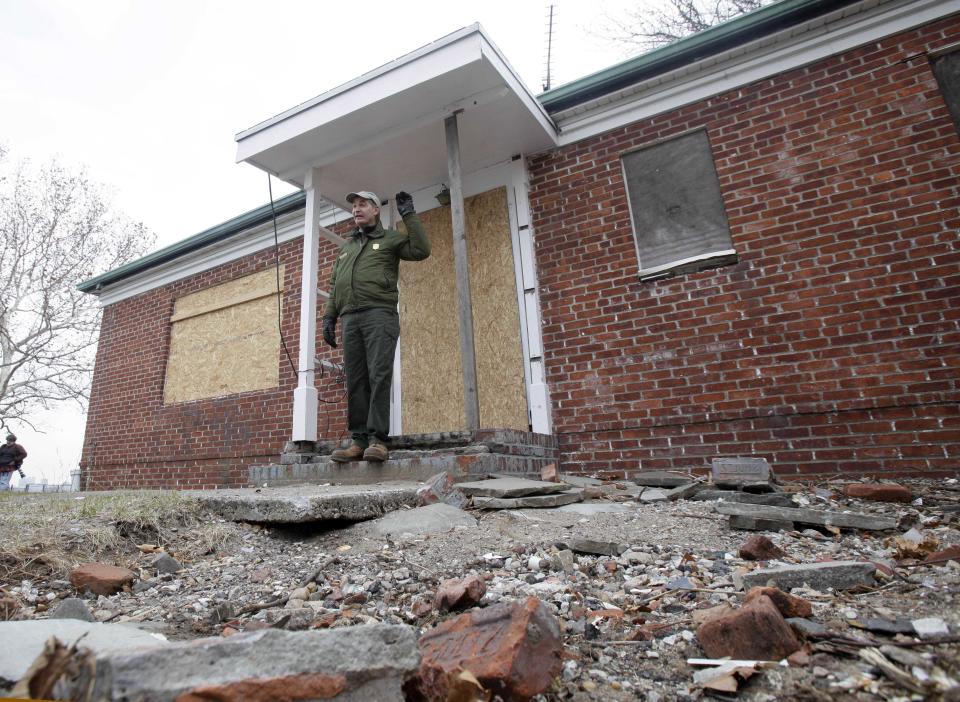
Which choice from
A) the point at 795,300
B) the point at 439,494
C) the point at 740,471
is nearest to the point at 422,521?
the point at 439,494

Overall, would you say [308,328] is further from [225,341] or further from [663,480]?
[663,480]

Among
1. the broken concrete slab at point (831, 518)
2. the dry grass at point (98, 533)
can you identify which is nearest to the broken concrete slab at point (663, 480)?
the broken concrete slab at point (831, 518)

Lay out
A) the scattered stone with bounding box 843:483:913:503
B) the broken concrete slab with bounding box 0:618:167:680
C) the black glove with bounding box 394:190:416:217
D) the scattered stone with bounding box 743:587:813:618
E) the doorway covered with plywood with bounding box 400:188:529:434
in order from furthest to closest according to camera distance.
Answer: the doorway covered with plywood with bounding box 400:188:529:434 → the black glove with bounding box 394:190:416:217 → the scattered stone with bounding box 843:483:913:503 → the scattered stone with bounding box 743:587:813:618 → the broken concrete slab with bounding box 0:618:167:680

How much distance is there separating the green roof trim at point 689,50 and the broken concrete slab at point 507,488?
384 centimetres

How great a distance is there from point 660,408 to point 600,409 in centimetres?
51

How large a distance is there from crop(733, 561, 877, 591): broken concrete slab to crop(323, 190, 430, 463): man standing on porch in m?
2.73

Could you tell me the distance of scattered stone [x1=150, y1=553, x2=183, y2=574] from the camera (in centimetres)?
230

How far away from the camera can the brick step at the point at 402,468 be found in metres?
3.65

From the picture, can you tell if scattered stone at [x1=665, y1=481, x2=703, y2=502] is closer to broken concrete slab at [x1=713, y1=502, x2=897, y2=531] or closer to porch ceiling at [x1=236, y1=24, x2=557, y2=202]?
broken concrete slab at [x1=713, y1=502, x2=897, y2=531]

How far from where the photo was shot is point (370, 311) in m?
4.26

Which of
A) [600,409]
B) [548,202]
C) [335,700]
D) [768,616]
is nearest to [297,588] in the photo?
[335,700]

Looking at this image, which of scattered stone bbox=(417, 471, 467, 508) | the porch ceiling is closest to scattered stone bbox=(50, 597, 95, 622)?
scattered stone bbox=(417, 471, 467, 508)

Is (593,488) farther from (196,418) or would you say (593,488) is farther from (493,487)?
(196,418)

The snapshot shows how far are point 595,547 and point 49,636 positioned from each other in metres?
1.82
